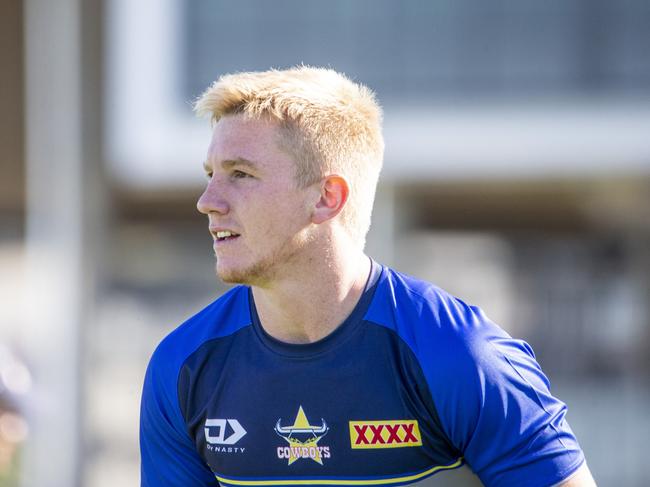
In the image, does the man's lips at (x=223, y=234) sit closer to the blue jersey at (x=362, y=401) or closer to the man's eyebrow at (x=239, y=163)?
the man's eyebrow at (x=239, y=163)

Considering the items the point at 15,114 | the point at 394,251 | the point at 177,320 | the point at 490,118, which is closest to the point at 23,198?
the point at 15,114

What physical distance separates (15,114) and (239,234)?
18895 millimetres

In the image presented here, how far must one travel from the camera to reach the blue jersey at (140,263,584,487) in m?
3.51

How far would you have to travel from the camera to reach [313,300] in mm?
3830

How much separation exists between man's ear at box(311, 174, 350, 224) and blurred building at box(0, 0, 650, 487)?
12.1m

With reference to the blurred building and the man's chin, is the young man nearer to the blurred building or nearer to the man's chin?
the man's chin

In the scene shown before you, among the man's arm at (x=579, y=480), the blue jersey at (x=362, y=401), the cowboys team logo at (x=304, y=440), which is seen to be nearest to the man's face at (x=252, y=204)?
the blue jersey at (x=362, y=401)

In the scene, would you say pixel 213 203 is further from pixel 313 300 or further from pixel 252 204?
pixel 313 300

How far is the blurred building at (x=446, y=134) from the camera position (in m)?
16.2

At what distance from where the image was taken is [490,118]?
652 inches

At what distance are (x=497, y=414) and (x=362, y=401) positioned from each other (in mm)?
454

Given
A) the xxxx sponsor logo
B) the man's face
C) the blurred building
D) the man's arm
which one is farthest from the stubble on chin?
the blurred building

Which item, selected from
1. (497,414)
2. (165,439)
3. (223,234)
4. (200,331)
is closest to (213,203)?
(223,234)

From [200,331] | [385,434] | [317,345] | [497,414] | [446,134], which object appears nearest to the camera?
[497,414]
